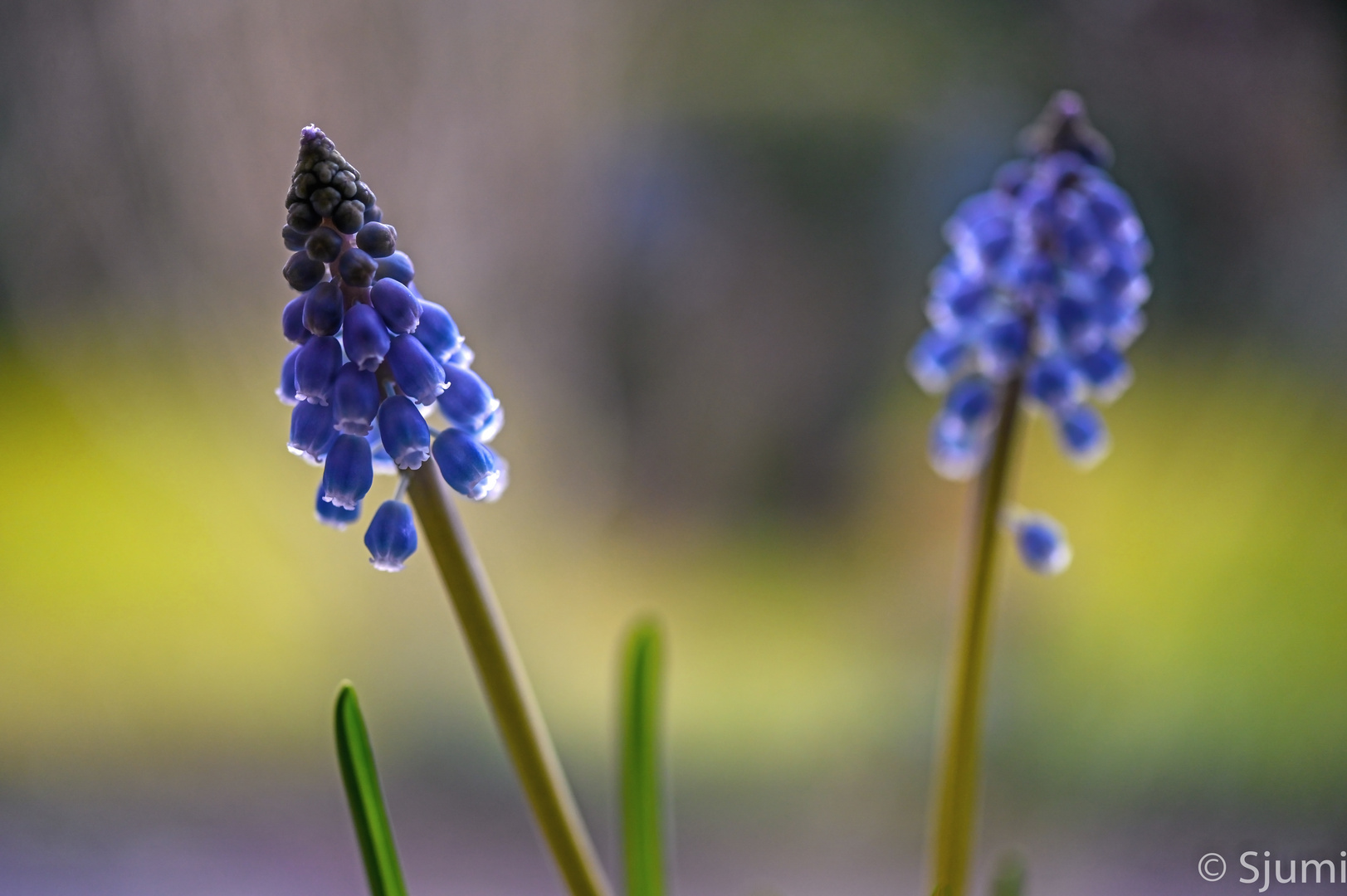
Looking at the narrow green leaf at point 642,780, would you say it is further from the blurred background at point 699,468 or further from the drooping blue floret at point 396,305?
the blurred background at point 699,468

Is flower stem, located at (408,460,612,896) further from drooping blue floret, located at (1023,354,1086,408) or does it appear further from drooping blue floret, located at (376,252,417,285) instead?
drooping blue floret, located at (1023,354,1086,408)

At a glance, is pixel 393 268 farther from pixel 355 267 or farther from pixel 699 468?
pixel 699 468

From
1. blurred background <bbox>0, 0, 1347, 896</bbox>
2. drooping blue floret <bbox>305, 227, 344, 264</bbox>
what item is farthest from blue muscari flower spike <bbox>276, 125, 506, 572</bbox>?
blurred background <bbox>0, 0, 1347, 896</bbox>

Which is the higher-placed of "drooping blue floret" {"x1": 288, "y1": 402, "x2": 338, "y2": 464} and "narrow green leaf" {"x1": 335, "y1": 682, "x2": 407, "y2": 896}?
"drooping blue floret" {"x1": 288, "y1": 402, "x2": 338, "y2": 464}

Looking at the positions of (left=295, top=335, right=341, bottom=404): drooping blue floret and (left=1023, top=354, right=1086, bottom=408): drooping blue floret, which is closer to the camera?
(left=295, top=335, right=341, bottom=404): drooping blue floret

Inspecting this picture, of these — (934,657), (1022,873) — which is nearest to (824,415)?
(934,657)

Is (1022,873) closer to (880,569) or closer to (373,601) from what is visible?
(880,569)

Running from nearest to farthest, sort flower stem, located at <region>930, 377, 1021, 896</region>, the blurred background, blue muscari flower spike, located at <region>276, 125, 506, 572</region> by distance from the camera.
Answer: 1. blue muscari flower spike, located at <region>276, 125, 506, 572</region>
2. flower stem, located at <region>930, 377, 1021, 896</region>
3. the blurred background
